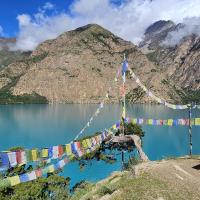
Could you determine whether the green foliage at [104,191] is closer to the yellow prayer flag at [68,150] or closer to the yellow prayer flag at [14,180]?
the yellow prayer flag at [14,180]

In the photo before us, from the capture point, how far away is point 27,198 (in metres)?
27.4

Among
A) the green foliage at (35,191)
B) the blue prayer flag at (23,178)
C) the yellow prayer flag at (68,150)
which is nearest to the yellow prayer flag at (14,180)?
the blue prayer flag at (23,178)

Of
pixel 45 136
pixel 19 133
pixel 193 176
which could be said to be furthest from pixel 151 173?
pixel 19 133

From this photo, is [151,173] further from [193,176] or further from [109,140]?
[109,140]

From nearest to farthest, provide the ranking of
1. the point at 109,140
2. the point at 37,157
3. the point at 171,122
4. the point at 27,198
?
the point at 37,157 → the point at 27,198 → the point at 109,140 → the point at 171,122

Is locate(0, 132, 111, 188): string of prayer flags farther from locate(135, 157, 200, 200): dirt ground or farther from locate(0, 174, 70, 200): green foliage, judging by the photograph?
locate(135, 157, 200, 200): dirt ground

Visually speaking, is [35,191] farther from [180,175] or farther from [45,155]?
[180,175]

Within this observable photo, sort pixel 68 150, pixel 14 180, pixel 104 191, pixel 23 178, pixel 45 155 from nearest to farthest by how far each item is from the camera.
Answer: pixel 104 191
pixel 14 180
pixel 23 178
pixel 45 155
pixel 68 150

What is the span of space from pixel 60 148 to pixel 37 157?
2022mm

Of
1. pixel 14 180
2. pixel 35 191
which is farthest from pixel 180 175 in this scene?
pixel 35 191

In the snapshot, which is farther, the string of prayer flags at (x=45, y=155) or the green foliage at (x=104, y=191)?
the string of prayer flags at (x=45, y=155)

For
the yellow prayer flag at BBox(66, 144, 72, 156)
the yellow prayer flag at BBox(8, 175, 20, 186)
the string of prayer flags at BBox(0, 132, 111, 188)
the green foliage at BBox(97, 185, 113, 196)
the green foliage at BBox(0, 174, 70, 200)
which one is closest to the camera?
the green foliage at BBox(97, 185, 113, 196)

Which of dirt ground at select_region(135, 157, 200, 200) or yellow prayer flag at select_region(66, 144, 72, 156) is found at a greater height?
yellow prayer flag at select_region(66, 144, 72, 156)

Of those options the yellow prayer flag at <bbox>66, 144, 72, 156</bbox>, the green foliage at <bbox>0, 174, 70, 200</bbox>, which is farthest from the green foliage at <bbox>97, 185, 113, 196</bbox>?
the green foliage at <bbox>0, 174, 70, 200</bbox>
